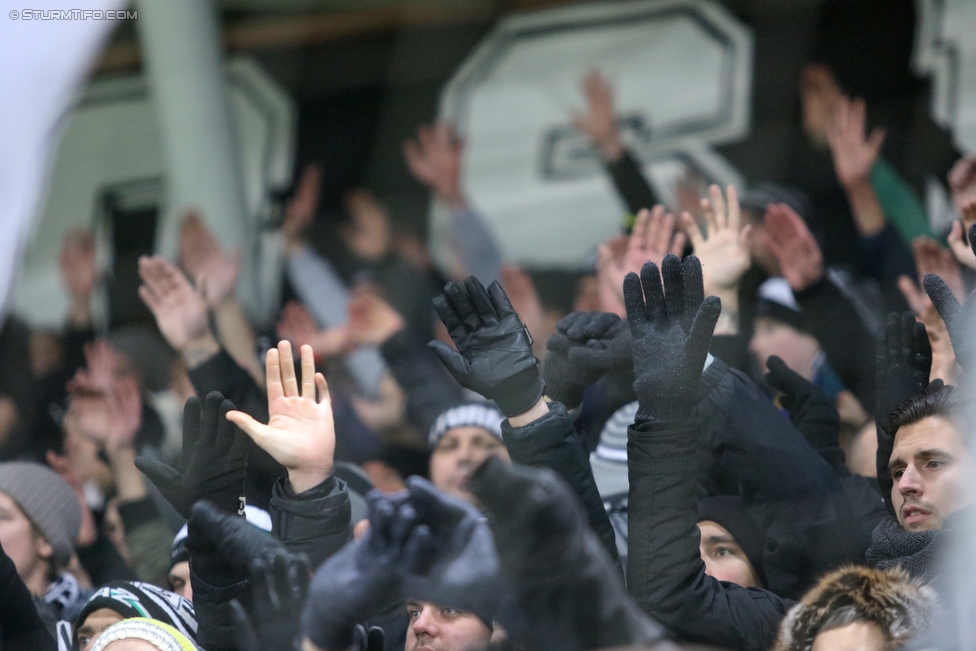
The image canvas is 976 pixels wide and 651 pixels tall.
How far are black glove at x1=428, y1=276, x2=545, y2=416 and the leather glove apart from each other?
66cm

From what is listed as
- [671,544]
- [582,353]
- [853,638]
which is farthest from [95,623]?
[853,638]

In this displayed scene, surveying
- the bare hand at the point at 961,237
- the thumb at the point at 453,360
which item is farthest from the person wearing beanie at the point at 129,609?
the bare hand at the point at 961,237

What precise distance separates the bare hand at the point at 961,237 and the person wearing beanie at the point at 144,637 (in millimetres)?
1564

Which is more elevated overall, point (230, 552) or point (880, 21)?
point (880, 21)

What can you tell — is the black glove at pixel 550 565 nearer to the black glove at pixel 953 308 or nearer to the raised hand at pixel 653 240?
the black glove at pixel 953 308

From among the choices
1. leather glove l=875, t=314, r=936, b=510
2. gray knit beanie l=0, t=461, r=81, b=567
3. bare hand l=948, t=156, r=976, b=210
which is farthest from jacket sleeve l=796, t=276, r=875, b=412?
gray knit beanie l=0, t=461, r=81, b=567

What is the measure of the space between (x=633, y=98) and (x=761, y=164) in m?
0.74

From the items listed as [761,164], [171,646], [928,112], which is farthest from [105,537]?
[928,112]

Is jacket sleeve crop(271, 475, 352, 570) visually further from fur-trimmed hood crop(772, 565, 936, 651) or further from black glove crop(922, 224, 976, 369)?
black glove crop(922, 224, 976, 369)

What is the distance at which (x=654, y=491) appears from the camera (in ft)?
5.11

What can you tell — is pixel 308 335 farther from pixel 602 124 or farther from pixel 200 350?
pixel 602 124

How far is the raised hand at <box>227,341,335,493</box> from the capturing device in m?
1.72

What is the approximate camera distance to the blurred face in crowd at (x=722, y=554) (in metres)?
1.95

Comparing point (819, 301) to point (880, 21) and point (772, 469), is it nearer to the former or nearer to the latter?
point (772, 469)
